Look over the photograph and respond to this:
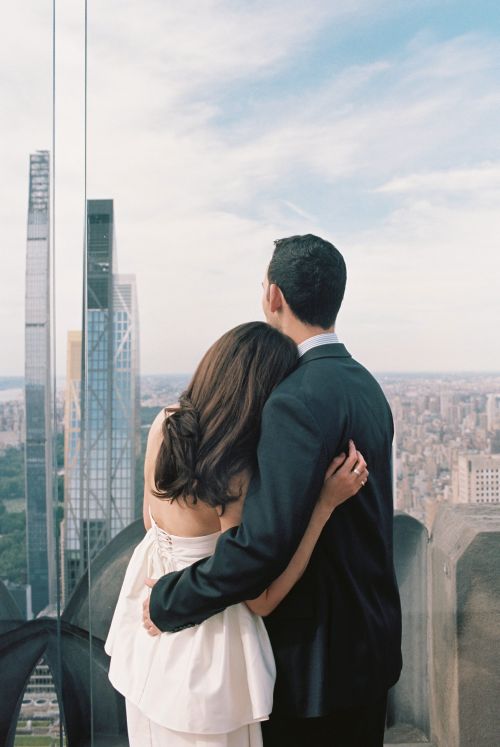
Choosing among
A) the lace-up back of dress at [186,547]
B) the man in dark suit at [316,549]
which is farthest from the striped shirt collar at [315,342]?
the lace-up back of dress at [186,547]

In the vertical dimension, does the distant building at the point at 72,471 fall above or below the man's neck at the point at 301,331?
below

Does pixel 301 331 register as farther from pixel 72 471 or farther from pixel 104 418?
pixel 72 471

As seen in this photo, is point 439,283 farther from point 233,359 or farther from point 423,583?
point 233,359

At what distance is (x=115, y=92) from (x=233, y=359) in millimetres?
1129

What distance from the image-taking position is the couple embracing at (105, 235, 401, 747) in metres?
1.19

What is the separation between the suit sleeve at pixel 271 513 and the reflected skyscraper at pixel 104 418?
0.91 metres

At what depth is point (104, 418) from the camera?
2064 millimetres

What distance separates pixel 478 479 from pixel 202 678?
3.77ft

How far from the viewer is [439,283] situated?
2104 mm

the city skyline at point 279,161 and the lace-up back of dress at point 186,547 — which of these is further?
the city skyline at point 279,161

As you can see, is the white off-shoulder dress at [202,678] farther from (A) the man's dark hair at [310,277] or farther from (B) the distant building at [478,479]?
(B) the distant building at [478,479]

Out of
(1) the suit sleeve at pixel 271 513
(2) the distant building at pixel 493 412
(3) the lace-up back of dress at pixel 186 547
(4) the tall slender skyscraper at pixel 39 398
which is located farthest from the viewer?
(2) the distant building at pixel 493 412

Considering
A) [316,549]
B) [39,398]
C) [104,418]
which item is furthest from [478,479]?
[39,398]

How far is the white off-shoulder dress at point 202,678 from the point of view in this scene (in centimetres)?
125
